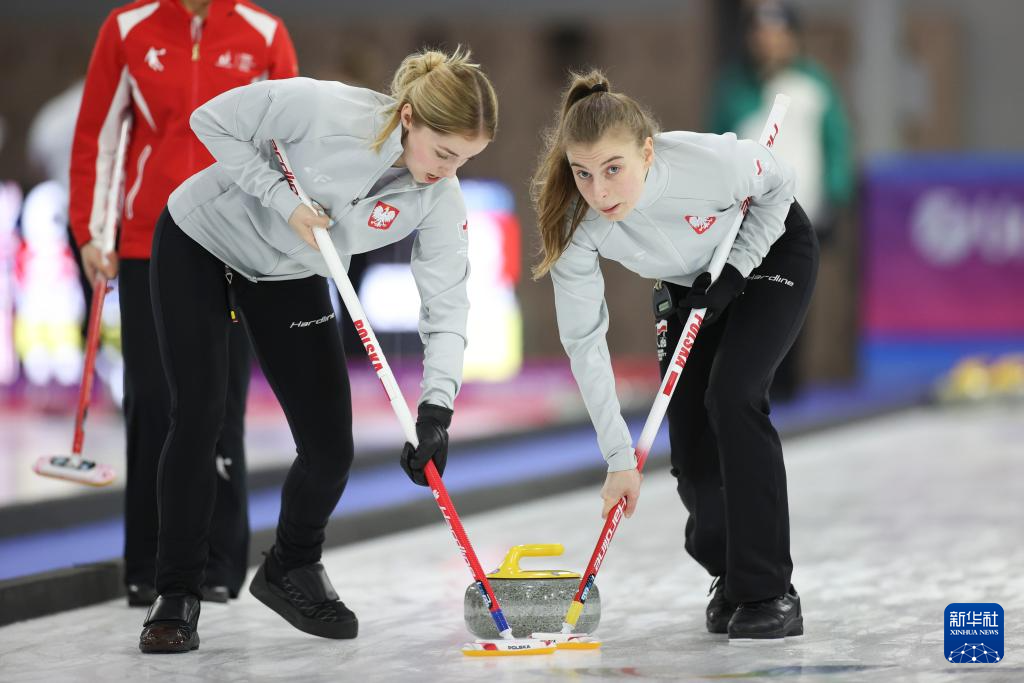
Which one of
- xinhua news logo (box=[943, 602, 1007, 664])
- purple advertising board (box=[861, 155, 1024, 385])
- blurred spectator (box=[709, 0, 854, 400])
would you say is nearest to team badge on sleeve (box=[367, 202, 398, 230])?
xinhua news logo (box=[943, 602, 1007, 664])

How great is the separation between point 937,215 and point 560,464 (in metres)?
A: 4.13

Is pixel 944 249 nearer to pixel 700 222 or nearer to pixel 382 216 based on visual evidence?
pixel 700 222

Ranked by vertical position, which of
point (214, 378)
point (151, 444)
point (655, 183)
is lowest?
point (151, 444)

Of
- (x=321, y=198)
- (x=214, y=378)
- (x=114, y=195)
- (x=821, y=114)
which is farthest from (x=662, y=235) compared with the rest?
(x=821, y=114)

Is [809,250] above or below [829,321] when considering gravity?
above

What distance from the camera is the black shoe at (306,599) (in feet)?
10.3

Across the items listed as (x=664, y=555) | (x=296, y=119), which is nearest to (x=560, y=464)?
(x=664, y=555)

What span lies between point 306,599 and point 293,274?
669 mm

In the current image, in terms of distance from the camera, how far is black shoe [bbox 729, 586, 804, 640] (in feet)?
9.87

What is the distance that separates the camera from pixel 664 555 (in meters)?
4.20

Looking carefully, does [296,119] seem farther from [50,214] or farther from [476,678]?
[50,214]

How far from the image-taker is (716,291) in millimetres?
3047

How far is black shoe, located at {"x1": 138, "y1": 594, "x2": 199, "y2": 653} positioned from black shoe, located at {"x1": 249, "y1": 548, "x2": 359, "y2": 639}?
0.20 metres

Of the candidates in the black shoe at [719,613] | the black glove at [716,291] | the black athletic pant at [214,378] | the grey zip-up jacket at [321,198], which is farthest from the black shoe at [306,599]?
the black glove at [716,291]
